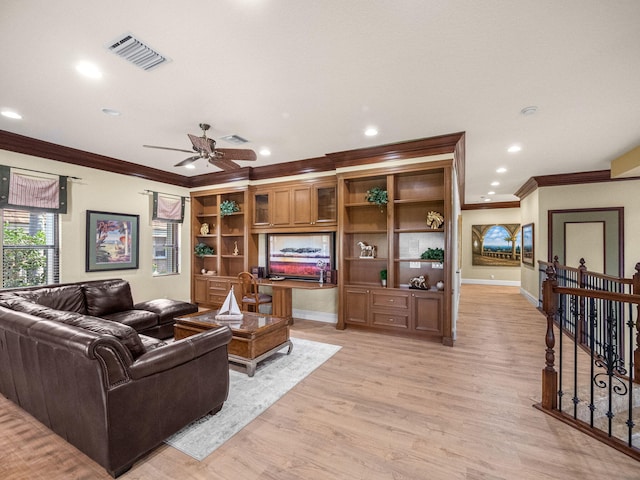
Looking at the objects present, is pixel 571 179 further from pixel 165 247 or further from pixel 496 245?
pixel 165 247

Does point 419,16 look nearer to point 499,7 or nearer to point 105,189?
point 499,7

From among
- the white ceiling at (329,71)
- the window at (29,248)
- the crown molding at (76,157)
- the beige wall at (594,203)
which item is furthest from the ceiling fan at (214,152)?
the beige wall at (594,203)

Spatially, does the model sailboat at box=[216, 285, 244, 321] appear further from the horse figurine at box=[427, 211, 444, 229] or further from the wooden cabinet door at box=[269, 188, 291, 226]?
the horse figurine at box=[427, 211, 444, 229]

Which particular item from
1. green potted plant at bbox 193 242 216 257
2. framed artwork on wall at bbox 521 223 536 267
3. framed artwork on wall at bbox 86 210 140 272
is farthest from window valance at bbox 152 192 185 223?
framed artwork on wall at bbox 521 223 536 267

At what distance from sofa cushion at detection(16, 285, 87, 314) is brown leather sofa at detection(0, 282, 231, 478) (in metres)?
1.19

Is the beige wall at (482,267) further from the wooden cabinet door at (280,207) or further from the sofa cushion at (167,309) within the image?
the sofa cushion at (167,309)

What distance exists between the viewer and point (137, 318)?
373cm

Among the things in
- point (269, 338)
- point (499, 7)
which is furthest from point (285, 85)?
point (269, 338)

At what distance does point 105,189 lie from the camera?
4.99 m

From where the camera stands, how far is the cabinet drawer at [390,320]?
432 cm

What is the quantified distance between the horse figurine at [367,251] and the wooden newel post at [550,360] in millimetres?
2496


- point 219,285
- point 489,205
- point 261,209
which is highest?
point 489,205

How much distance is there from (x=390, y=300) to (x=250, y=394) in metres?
2.47

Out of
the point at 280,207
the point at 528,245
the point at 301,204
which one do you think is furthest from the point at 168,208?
the point at 528,245
